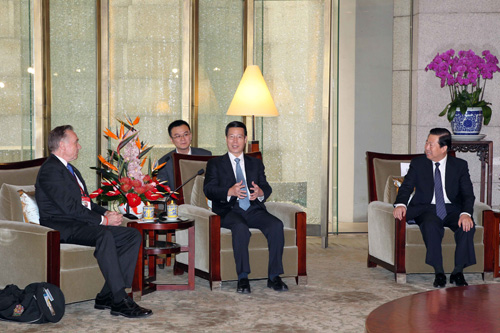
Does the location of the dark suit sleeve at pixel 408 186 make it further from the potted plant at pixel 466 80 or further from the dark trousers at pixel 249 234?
the potted plant at pixel 466 80

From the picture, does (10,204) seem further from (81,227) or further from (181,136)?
(181,136)

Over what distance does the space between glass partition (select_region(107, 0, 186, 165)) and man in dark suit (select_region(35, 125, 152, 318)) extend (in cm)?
251

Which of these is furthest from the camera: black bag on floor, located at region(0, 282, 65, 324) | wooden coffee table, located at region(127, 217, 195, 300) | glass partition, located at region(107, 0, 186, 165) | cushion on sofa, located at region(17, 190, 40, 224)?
glass partition, located at region(107, 0, 186, 165)

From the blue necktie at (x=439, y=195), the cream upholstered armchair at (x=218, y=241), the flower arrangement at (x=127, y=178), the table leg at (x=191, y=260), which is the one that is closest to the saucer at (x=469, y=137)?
the blue necktie at (x=439, y=195)

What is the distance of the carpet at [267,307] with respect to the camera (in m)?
3.97

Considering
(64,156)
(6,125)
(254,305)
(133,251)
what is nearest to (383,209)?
(254,305)

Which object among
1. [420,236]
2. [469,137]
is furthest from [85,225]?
[469,137]

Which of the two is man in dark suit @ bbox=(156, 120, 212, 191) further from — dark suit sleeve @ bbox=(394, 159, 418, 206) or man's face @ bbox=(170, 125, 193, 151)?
dark suit sleeve @ bbox=(394, 159, 418, 206)

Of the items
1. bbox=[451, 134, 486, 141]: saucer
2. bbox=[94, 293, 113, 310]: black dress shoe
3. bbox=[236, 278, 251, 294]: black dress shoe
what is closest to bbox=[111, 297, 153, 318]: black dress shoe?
bbox=[94, 293, 113, 310]: black dress shoe

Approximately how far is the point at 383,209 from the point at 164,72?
110 inches

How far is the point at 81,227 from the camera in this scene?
4332 millimetres

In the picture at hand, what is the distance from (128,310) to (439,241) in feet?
7.64

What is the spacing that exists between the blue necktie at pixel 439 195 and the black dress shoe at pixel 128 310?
2397 millimetres

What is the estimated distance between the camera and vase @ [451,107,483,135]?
21.7 feet
